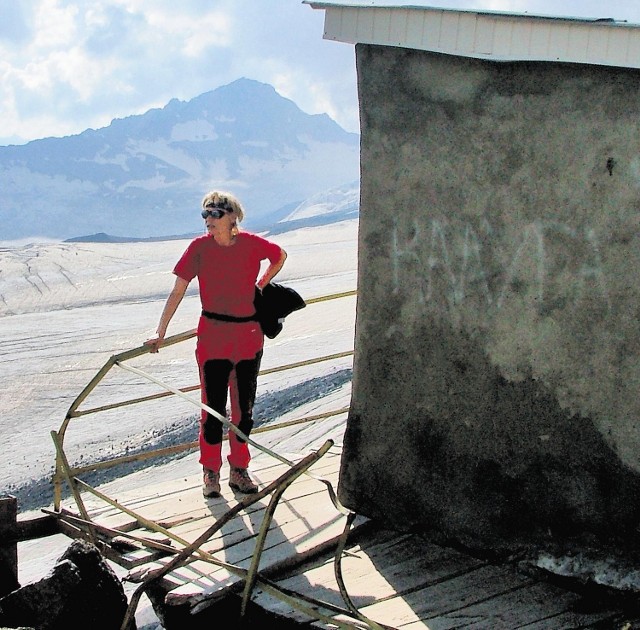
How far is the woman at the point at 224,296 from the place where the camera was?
188 inches

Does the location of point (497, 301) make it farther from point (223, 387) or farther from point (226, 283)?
point (223, 387)

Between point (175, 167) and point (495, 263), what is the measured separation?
8256cm

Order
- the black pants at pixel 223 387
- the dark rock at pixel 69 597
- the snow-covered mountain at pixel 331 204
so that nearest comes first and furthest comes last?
the dark rock at pixel 69 597 < the black pants at pixel 223 387 < the snow-covered mountain at pixel 331 204

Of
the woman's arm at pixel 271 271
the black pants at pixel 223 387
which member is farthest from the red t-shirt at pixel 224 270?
the black pants at pixel 223 387

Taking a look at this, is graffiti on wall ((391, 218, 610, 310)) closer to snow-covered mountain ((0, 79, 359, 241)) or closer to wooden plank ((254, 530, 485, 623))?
wooden plank ((254, 530, 485, 623))

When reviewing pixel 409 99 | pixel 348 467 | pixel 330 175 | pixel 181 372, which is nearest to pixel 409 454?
pixel 348 467

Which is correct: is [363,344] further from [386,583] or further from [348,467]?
[386,583]

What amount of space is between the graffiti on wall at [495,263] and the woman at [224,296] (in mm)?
840

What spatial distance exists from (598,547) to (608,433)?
19.2 inches

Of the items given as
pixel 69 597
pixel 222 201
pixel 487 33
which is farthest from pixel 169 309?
pixel 487 33

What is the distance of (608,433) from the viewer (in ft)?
12.7

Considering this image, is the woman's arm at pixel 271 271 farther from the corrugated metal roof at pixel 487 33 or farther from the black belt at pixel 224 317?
the corrugated metal roof at pixel 487 33

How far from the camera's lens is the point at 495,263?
4113mm

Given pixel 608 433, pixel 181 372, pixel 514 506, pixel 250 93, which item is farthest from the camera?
pixel 250 93
